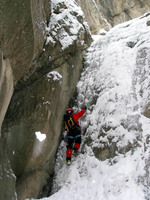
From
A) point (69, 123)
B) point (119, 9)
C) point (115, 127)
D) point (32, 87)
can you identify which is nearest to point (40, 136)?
point (69, 123)

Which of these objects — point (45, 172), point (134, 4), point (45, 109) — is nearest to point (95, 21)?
point (134, 4)

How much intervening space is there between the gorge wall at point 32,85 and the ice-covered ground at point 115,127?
0.71 m

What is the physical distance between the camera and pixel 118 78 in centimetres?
723

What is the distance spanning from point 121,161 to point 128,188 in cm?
74

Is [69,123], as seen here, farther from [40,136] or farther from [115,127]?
[115,127]

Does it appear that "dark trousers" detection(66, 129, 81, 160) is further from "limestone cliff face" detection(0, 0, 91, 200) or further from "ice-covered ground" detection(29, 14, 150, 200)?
"limestone cliff face" detection(0, 0, 91, 200)

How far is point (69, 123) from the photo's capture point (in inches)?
265

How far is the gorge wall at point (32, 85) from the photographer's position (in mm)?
5074

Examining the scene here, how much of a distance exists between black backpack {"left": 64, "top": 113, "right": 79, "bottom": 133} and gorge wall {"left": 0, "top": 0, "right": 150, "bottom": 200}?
321mm

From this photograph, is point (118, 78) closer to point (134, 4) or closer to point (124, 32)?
point (124, 32)

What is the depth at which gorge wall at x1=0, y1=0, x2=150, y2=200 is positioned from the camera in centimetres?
507

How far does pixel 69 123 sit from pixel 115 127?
157cm

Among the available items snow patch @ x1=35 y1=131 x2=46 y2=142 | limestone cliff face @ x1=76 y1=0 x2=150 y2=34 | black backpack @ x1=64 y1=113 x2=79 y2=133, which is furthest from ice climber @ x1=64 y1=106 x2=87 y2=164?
limestone cliff face @ x1=76 y1=0 x2=150 y2=34

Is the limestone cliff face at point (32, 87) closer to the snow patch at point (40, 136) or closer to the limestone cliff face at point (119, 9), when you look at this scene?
the snow patch at point (40, 136)
